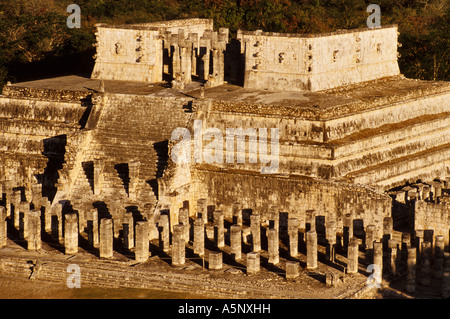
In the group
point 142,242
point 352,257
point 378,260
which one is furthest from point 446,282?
point 142,242

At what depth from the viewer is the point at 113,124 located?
2067 inches

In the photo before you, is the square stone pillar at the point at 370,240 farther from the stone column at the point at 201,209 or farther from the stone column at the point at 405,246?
the stone column at the point at 201,209

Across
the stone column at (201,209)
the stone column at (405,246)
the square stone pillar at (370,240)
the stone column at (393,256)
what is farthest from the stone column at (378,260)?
the stone column at (201,209)

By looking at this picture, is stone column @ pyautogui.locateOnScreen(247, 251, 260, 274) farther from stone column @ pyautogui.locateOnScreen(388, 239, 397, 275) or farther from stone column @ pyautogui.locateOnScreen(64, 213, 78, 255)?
stone column @ pyautogui.locateOnScreen(64, 213, 78, 255)

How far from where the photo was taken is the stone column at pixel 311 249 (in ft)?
142

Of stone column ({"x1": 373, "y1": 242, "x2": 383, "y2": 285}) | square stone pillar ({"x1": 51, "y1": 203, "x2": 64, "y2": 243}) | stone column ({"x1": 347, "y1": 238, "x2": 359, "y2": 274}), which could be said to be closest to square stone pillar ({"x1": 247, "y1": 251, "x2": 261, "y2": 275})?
stone column ({"x1": 347, "y1": 238, "x2": 359, "y2": 274})

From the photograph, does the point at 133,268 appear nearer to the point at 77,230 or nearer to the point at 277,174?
the point at 77,230

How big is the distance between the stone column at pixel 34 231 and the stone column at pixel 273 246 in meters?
9.62

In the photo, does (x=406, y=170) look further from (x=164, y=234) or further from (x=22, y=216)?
(x=22, y=216)

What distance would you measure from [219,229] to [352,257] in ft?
20.9

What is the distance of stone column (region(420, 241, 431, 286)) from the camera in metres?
42.3

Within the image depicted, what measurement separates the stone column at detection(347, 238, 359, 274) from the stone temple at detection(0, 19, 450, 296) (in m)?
0.05

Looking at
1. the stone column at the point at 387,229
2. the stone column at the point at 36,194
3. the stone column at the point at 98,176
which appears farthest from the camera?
the stone column at the point at 36,194

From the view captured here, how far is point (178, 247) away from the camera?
44.1 meters
